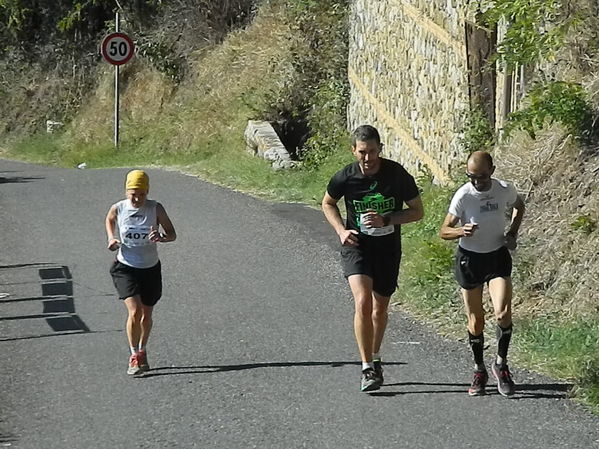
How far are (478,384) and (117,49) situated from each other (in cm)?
1896

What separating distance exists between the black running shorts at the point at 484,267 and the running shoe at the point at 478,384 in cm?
57

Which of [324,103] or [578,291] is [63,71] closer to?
[324,103]

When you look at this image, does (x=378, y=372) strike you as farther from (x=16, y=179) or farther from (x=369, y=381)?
(x=16, y=179)

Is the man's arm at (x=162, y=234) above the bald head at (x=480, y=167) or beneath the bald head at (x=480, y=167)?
beneath

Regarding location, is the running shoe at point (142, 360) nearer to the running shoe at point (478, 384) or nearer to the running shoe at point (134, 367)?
the running shoe at point (134, 367)

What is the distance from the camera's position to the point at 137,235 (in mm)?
8828

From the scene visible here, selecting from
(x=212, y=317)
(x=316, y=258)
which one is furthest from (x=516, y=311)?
(x=316, y=258)

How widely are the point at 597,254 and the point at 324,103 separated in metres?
12.8

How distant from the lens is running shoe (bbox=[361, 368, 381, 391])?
809cm

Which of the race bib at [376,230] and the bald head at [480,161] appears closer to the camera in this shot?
the bald head at [480,161]

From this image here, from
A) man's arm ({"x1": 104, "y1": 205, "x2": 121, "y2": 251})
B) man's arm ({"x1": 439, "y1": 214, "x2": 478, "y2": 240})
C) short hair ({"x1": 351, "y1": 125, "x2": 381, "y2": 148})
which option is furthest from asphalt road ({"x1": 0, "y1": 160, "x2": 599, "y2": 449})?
short hair ({"x1": 351, "y1": 125, "x2": 381, "y2": 148})

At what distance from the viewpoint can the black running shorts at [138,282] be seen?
8812 mm

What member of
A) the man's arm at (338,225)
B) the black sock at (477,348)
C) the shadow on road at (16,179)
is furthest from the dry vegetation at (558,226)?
the shadow on road at (16,179)

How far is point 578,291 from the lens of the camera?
361 inches
